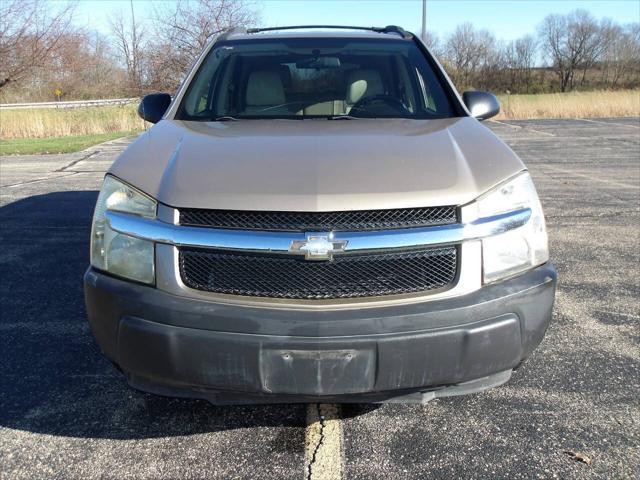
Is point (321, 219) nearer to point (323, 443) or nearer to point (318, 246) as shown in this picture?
point (318, 246)

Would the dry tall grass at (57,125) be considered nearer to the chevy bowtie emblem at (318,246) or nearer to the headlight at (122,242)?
the headlight at (122,242)

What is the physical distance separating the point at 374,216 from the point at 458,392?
79 centimetres

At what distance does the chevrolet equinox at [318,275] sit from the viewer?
206 cm

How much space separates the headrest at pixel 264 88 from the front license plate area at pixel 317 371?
6.51 ft

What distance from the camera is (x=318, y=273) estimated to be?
213 centimetres

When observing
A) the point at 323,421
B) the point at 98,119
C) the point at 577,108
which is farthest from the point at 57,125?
the point at 577,108

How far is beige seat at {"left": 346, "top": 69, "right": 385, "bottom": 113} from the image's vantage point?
11.8 ft

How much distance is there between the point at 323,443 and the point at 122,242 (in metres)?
1.23

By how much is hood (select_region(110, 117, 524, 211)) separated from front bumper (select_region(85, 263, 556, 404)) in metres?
0.40

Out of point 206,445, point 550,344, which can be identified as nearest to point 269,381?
point 206,445

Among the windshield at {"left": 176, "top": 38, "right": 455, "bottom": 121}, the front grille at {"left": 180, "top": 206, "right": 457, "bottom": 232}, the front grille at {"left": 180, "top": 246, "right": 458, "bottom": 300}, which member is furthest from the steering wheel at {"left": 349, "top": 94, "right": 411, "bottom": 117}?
the front grille at {"left": 180, "top": 246, "right": 458, "bottom": 300}

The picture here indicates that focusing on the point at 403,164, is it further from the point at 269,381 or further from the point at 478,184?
the point at 269,381

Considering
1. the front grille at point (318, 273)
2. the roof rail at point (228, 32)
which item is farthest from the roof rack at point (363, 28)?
the front grille at point (318, 273)

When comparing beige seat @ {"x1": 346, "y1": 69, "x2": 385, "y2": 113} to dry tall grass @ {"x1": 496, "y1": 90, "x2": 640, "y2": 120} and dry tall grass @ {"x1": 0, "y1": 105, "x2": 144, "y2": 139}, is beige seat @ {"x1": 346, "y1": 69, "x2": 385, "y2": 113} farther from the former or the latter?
dry tall grass @ {"x1": 496, "y1": 90, "x2": 640, "y2": 120}
